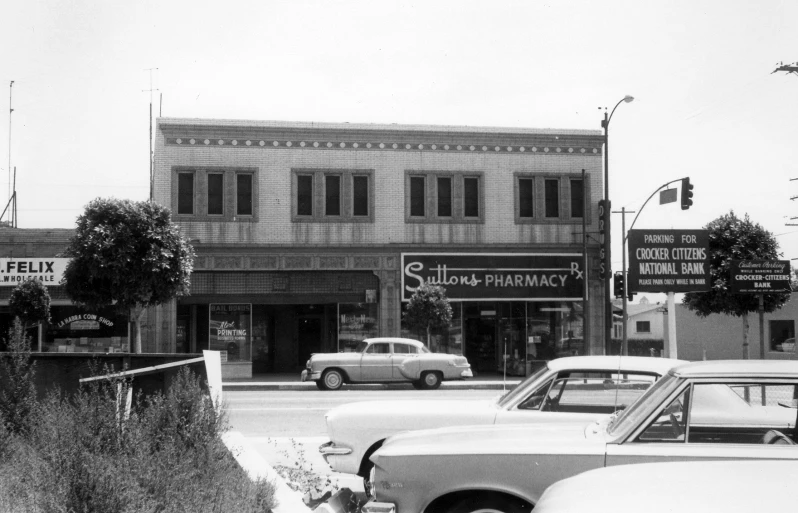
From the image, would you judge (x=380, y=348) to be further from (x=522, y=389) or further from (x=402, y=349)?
(x=522, y=389)

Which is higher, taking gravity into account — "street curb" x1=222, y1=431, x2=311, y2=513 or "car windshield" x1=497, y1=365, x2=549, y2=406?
"car windshield" x1=497, y1=365, x2=549, y2=406

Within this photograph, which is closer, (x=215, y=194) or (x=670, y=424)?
(x=670, y=424)

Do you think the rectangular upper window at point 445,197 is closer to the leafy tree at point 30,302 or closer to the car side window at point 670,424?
the leafy tree at point 30,302

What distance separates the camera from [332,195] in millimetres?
29328

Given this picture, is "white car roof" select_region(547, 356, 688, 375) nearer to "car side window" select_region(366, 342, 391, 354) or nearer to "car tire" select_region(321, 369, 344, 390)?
"car side window" select_region(366, 342, 391, 354)

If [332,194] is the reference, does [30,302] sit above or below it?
below

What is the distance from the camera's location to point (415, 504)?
551cm

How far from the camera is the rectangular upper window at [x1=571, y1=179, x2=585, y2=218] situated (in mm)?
30359

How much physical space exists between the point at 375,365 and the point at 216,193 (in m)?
A: 9.44

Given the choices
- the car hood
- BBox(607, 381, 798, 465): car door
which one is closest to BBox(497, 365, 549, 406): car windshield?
the car hood

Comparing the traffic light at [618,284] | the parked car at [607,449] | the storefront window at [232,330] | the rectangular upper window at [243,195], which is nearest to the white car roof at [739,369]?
the parked car at [607,449]

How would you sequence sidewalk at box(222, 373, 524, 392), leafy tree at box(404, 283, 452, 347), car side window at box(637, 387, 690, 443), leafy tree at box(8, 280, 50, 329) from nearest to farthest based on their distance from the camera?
car side window at box(637, 387, 690, 443) < sidewalk at box(222, 373, 524, 392) < leafy tree at box(8, 280, 50, 329) < leafy tree at box(404, 283, 452, 347)

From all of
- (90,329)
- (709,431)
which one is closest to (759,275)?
(90,329)

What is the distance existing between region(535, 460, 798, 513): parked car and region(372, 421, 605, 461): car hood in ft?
6.68
